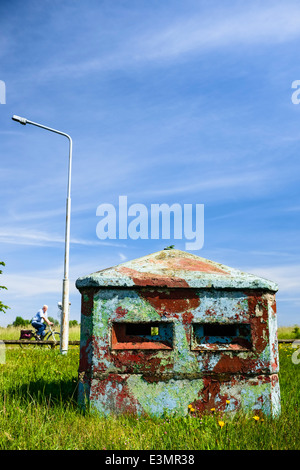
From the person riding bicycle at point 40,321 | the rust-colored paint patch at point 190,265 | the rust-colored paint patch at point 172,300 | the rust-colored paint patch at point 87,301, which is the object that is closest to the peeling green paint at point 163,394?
the rust-colored paint patch at point 172,300

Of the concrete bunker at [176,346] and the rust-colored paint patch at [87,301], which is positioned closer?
the concrete bunker at [176,346]

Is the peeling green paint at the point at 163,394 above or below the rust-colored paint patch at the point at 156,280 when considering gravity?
below

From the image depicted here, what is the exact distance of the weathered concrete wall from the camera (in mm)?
3885

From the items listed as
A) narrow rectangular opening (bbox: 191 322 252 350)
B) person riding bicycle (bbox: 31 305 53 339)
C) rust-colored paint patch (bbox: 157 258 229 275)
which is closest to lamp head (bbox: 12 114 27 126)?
person riding bicycle (bbox: 31 305 53 339)

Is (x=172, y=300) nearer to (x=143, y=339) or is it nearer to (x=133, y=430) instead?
(x=143, y=339)

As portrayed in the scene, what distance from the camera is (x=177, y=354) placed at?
12.9ft

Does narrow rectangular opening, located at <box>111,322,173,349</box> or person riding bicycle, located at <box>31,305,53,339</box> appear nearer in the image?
narrow rectangular opening, located at <box>111,322,173,349</box>

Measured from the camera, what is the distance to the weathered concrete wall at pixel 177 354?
3.88m

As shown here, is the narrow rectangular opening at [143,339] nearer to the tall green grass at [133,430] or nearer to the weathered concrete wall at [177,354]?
the weathered concrete wall at [177,354]

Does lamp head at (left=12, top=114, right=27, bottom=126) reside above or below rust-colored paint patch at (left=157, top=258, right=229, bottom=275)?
above

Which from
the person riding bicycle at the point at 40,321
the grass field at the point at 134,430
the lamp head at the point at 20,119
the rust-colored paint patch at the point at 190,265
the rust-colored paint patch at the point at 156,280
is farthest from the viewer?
the person riding bicycle at the point at 40,321

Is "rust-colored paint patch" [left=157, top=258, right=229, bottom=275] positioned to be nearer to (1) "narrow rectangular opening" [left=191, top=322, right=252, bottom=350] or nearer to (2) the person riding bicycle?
(1) "narrow rectangular opening" [left=191, top=322, right=252, bottom=350]

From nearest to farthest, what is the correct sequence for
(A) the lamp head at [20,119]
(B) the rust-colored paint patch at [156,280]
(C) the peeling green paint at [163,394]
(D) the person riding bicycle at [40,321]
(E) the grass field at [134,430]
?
1. (E) the grass field at [134,430]
2. (C) the peeling green paint at [163,394]
3. (B) the rust-colored paint patch at [156,280]
4. (A) the lamp head at [20,119]
5. (D) the person riding bicycle at [40,321]

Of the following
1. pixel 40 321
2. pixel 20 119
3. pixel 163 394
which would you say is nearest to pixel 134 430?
pixel 163 394
